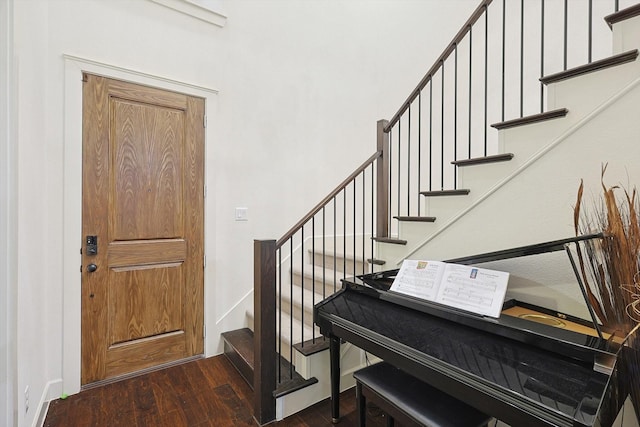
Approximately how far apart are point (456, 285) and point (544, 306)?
18.4 inches

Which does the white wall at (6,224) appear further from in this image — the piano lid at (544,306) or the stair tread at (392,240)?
the stair tread at (392,240)

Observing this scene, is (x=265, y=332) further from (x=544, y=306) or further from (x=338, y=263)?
(x=544, y=306)

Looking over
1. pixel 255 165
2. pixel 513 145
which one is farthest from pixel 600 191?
pixel 255 165

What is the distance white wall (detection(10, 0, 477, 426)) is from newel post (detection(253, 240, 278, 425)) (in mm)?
1008

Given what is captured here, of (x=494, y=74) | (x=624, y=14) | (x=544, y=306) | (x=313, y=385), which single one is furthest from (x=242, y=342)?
(x=494, y=74)

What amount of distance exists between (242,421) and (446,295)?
148 centimetres

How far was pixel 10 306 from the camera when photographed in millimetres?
1381

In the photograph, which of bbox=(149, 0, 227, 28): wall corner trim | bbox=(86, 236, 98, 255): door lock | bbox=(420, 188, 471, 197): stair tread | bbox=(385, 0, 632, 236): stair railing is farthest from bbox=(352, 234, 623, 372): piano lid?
bbox=(149, 0, 227, 28): wall corner trim

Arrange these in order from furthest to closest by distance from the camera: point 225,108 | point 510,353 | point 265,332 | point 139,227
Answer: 1. point 225,108
2. point 139,227
3. point 265,332
4. point 510,353

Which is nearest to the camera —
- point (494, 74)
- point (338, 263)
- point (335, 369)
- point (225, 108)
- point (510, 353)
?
point (510, 353)

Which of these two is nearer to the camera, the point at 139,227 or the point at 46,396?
the point at 46,396

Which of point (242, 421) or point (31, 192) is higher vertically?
point (31, 192)

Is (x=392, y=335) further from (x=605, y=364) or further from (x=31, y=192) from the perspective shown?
(x=31, y=192)

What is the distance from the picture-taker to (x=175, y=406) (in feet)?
6.66
